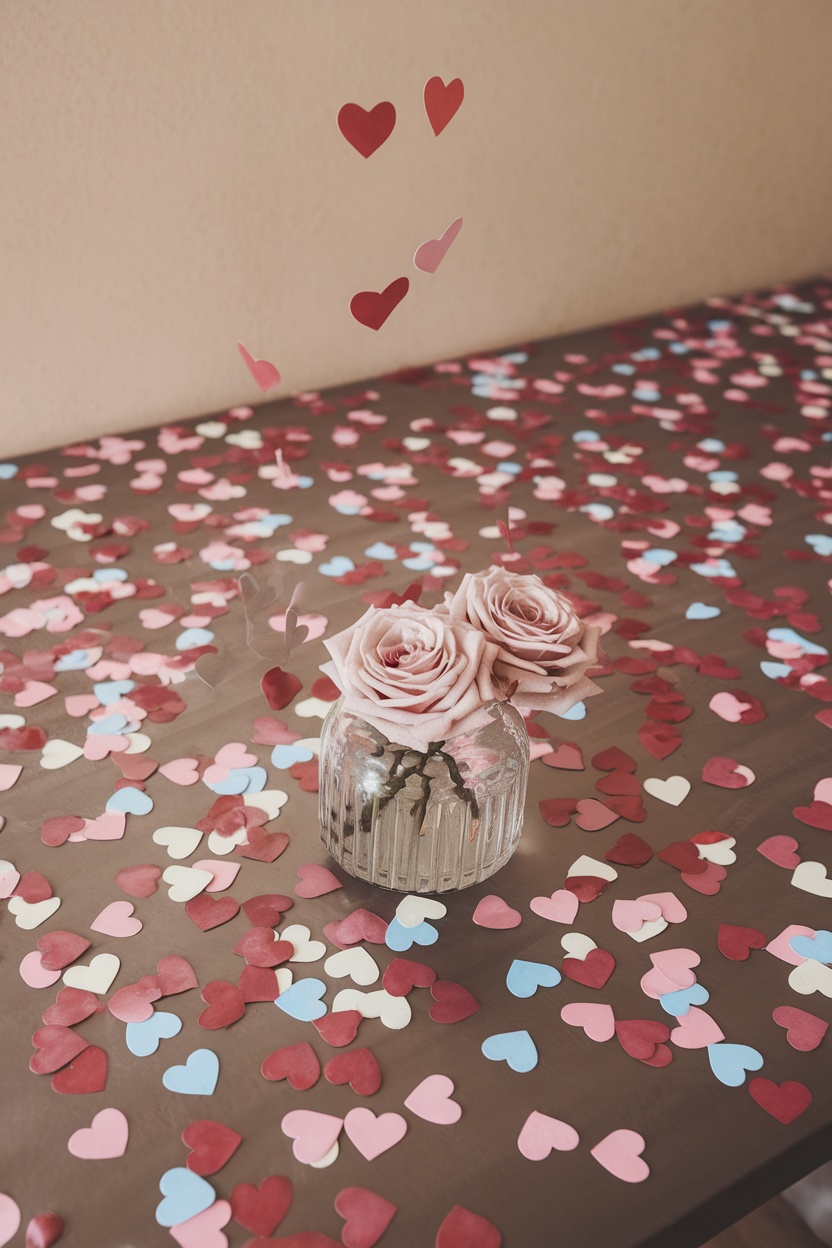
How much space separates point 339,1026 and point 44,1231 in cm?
29

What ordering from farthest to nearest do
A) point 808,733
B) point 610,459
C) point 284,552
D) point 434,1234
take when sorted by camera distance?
1. point 610,459
2. point 284,552
3. point 808,733
4. point 434,1234

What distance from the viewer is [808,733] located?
1453 mm

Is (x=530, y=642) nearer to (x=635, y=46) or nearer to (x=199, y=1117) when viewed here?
(x=199, y=1117)

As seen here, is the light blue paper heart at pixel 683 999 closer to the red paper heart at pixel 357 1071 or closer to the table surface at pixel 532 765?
the table surface at pixel 532 765

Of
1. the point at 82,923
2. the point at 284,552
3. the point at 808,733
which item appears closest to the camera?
the point at 82,923

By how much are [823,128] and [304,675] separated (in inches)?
106

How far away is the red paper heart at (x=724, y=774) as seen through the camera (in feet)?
4.42

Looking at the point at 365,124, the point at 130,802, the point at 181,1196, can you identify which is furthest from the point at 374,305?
the point at 181,1196

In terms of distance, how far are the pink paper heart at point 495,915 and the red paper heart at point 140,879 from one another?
0.33 metres

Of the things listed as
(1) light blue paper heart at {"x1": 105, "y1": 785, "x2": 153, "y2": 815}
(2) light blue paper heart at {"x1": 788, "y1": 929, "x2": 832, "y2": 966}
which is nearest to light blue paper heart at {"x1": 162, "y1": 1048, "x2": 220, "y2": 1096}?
(1) light blue paper heart at {"x1": 105, "y1": 785, "x2": 153, "y2": 815}

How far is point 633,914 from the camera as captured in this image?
1.16 metres

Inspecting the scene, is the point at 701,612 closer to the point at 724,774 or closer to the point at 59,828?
the point at 724,774

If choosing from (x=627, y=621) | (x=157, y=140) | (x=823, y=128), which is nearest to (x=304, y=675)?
(x=627, y=621)

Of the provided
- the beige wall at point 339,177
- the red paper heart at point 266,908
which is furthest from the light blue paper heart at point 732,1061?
the beige wall at point 339,177
